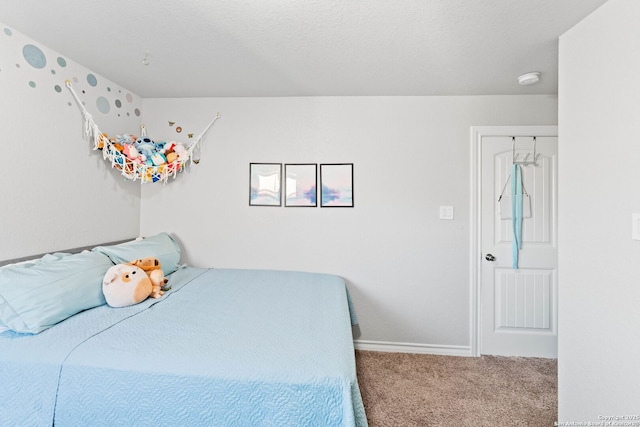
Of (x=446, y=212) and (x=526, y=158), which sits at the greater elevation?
(x=526, y=158)

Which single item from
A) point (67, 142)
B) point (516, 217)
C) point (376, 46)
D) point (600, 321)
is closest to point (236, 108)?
point (67, 142)

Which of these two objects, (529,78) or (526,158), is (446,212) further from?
(529,78)

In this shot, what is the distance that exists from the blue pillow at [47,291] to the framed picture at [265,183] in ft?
4.41

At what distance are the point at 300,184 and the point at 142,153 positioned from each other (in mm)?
1364

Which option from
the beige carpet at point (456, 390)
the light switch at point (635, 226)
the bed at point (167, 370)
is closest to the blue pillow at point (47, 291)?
the bed at point (167, 370)

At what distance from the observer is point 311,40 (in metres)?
1.75

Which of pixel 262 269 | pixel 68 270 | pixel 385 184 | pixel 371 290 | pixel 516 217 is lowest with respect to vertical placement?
pixel 371 290

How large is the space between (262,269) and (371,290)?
106cm

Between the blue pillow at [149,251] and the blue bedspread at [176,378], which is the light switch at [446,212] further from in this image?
the blue pillow at [149,251]

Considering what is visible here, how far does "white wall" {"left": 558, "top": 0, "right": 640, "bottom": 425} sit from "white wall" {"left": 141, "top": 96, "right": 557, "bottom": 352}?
999 millimetres

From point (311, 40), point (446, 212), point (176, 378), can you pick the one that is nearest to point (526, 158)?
point (446, 212)

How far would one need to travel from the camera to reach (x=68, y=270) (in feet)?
5.38

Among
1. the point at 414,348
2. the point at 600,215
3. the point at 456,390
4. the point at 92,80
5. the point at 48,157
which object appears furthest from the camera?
the point at 414,348

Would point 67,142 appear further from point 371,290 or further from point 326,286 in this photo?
point 371,290
